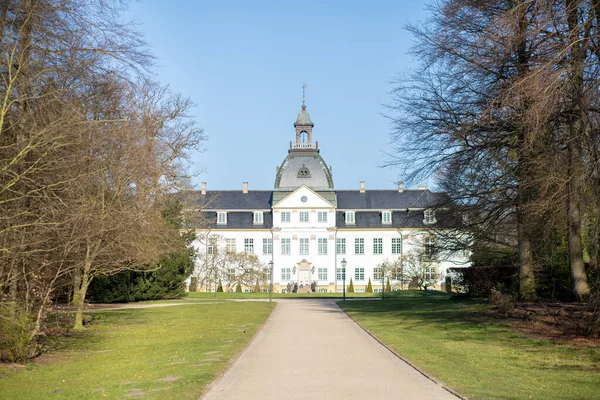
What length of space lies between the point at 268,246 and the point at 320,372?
5687cm

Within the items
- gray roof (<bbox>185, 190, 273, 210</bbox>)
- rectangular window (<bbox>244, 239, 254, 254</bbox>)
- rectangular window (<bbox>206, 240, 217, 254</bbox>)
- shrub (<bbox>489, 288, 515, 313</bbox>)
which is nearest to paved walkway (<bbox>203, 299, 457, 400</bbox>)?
shrub (<bbox>489, 288, 515, 313</bbox>)

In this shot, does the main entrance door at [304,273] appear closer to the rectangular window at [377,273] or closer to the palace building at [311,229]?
the palace building at [311,229]

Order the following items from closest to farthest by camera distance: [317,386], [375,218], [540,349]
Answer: [317,386] < [540,349] < [375,218]

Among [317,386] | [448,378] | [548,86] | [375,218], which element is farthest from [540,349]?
[375,218]

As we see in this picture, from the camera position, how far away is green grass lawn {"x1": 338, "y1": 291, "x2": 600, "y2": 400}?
30.5ft

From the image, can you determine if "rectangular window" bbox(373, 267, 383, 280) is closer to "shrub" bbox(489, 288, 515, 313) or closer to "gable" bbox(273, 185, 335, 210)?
"gable" bbox(273, 185, 335, 210)

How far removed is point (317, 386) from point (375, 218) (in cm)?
5934

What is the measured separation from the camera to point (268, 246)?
67562 mm

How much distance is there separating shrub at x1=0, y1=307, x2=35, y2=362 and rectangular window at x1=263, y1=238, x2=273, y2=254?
2179 inches

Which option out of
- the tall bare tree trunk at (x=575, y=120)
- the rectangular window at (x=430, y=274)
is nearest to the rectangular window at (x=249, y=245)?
the rectangular window at (x=430, y=274)

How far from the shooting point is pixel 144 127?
23266 mm

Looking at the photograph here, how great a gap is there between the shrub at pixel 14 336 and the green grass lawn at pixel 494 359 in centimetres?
692

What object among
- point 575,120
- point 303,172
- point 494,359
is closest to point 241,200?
point 303,172

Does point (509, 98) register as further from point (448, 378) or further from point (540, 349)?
point (448, 378)
